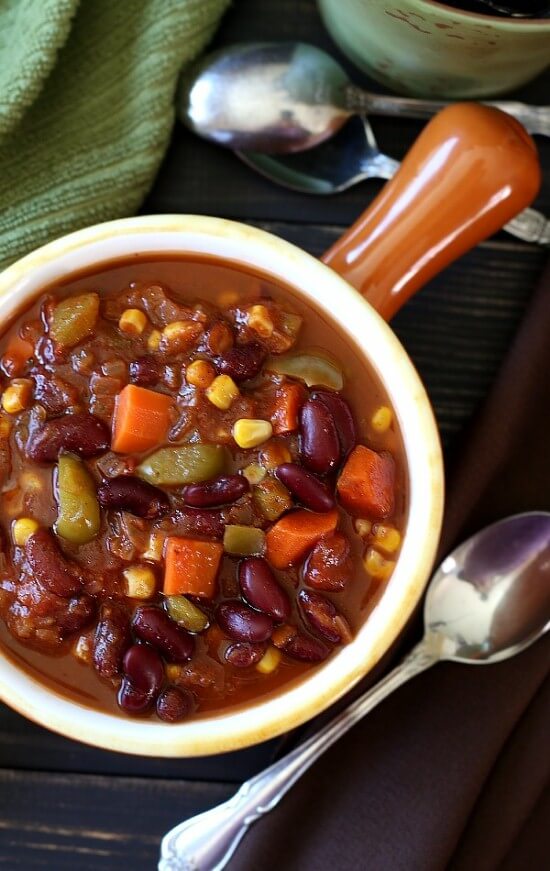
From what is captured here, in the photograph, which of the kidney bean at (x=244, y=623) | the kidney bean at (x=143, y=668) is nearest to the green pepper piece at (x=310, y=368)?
the kidney bean at (x=244, y=623)

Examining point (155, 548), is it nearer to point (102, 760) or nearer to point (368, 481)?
point (368, 481)

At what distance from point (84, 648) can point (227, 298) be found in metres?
0.56

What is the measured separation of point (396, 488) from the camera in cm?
129

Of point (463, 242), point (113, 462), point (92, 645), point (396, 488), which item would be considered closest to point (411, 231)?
point (463, 242)

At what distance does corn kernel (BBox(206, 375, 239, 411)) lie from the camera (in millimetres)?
1236

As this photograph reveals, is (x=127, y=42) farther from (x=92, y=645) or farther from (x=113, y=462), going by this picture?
(x=92, y=645)

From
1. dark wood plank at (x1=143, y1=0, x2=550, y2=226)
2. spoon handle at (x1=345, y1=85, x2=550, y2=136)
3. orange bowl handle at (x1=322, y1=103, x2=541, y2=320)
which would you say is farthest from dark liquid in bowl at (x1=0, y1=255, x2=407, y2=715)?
spoon handle at (x1=345, y1=85, x2=550, y2=136)

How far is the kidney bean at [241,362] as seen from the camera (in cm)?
125

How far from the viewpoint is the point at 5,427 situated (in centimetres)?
125

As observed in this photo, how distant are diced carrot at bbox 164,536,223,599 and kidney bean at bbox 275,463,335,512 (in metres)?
0.13

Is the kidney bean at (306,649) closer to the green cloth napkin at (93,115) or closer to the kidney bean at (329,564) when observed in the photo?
the kidney bean at (329,564)

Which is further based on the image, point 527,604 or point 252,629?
point 527,604

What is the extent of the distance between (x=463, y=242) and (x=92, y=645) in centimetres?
84

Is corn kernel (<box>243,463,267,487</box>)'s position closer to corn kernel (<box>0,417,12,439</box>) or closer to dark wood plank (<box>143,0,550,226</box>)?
corn kernel (<box>0,417,12,439</box>)
